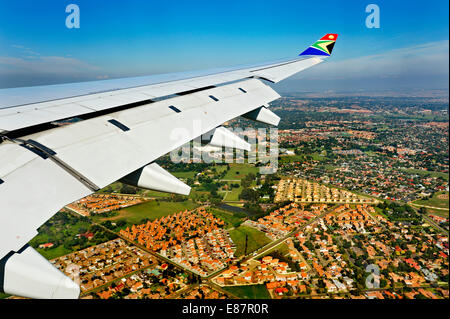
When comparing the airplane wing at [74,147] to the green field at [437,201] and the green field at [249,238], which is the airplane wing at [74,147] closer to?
the green field at [249,238]

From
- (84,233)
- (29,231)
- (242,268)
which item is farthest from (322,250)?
(29,231)

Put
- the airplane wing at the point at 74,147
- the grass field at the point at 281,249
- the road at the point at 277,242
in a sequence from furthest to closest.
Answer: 1. the grass field at the point at 281,249
2. the road at the point at 277,242
3. the airplane wing at the point at 74,147

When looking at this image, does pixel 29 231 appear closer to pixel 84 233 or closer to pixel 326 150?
pixel 84 233

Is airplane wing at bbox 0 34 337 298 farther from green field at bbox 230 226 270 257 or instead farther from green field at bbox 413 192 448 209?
Result: green field at bbox 413 192 448 209

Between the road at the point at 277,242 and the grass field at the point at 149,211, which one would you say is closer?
the road at the point at 277,242

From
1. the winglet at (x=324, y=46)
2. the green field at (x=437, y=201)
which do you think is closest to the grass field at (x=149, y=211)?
the winglet at (x=324, y=46)

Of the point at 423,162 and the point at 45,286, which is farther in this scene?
the point at 423,162

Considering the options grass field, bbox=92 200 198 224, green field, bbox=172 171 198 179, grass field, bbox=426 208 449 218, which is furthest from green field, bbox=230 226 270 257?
grass field, bbox=426 208 449 218

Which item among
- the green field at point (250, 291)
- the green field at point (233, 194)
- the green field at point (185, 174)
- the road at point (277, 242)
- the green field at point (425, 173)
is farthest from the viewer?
the green field at point (425, 173)
